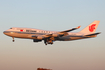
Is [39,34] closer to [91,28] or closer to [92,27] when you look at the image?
[91,28]

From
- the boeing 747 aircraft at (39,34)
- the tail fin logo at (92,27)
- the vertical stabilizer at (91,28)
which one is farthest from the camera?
the tail fin logo at (92,27)

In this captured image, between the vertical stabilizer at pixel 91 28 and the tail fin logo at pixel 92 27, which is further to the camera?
the tail fin logo at pixel 92 27

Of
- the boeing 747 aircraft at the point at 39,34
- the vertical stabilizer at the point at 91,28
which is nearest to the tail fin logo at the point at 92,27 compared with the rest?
the vertical stabilizer at the point at 91,28

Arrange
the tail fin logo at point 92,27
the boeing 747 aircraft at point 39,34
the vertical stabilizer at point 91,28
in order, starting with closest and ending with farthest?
the boeing 747 aircraft at point 39,34
the vertical stabilizer at point 91,28
the tail fin logo at point 92,27

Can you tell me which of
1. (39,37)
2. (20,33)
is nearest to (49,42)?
(39,37)

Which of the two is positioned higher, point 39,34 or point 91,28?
point 91,28

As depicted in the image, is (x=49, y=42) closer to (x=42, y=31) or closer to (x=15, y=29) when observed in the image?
(x=42, y=31)

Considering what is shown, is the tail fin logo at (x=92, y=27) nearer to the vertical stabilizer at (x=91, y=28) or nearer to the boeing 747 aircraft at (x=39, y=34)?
the vertical stabilizer at (x=91, y=28)

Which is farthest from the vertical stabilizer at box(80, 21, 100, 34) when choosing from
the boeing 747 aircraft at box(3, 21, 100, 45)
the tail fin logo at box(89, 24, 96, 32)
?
the boeing 747 aircraft at box(3, 21, 100, 45)

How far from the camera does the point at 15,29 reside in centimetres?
7294

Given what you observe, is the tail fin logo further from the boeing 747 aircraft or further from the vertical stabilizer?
the boeing 747 aircraft

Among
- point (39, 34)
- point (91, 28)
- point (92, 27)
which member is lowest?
point (39, 34)

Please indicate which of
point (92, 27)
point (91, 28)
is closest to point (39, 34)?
point (91, 28)

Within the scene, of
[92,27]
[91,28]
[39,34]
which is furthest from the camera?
[92,27]
